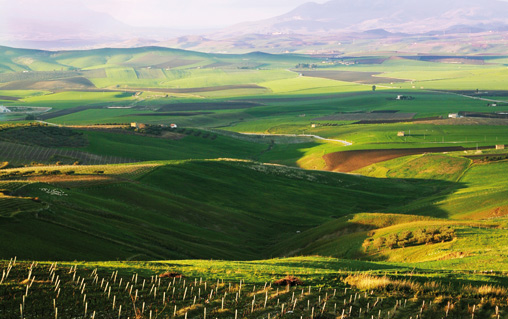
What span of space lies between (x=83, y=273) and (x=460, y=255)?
88.6 feet

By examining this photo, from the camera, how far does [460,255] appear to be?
43.9 metres

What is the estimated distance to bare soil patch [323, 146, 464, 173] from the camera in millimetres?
135000

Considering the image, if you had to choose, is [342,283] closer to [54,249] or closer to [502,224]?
[54,249]

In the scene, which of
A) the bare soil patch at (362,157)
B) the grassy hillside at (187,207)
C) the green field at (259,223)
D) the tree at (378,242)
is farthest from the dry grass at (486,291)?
the bare soil patch at (362,157)

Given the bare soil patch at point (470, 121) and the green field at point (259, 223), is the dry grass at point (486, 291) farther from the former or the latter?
the bare soil patch at point (470, 121)

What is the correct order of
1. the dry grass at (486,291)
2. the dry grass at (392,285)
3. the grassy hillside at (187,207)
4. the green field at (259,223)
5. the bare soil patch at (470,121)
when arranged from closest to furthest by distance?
the green field at (259,223) → the dry grass at (486,291) → the dry grass at (392,285) → the grassy hillside at (187,207) → the bare soil patch at (470,121)

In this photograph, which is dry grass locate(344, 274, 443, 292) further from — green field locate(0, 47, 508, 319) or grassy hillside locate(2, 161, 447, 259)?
grassy hillside locate(2, 161, 447, 259)

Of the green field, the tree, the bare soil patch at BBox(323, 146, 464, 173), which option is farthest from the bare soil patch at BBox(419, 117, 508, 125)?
the tree

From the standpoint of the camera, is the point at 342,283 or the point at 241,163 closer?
the point at 342,283

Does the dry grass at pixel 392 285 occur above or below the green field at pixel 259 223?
above

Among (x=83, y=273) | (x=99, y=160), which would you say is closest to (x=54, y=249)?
(x=83, y=273)

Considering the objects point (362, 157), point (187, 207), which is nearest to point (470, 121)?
point (362, 157)

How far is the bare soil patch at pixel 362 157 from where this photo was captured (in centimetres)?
13500

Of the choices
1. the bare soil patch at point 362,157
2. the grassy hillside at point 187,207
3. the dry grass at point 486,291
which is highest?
the dry grass at point 486,291
